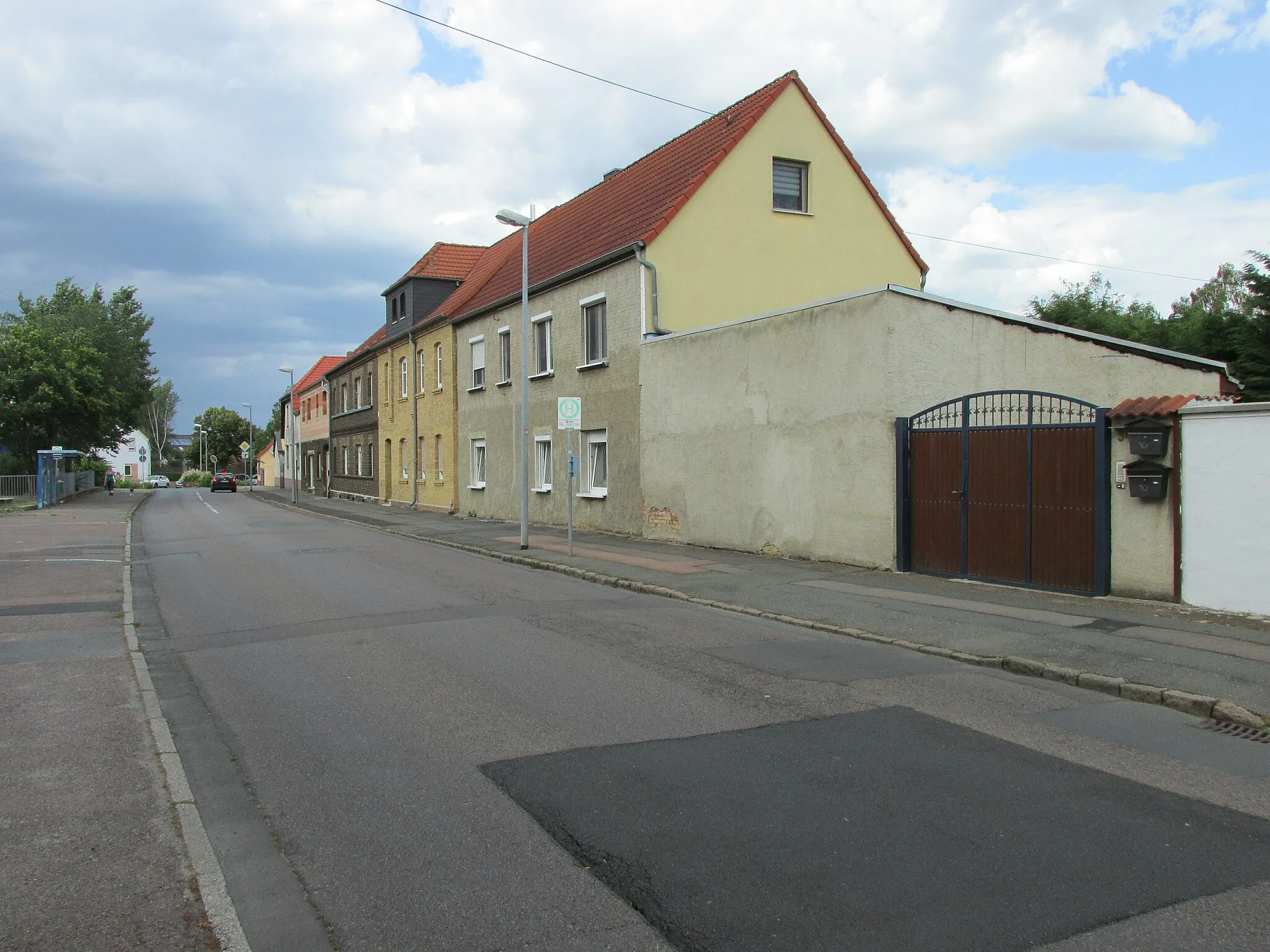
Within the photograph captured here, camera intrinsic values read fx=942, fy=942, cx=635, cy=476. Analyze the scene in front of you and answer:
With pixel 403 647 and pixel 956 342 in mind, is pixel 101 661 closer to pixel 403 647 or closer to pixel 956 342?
pixel 403 647

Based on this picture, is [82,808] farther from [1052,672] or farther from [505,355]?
[505,355]

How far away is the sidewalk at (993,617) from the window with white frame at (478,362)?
13646 millimetres

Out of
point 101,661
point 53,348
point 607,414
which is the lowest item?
point 101,661

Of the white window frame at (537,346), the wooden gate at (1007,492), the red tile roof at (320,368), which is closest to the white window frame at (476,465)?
the white window frame at (537,346)

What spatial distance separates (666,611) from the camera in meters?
11.3

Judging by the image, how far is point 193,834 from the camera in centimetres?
443

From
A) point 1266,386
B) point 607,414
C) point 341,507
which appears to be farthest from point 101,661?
point 341,507

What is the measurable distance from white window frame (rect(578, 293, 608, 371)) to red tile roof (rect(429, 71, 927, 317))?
36.4 inches

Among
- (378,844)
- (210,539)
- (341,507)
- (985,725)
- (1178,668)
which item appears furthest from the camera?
(341,507)

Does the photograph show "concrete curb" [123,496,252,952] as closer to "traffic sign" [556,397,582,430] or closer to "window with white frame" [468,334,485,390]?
"traffic sign" [556,397,582,430]

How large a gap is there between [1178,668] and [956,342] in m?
7.53

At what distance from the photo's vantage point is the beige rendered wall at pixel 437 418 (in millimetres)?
32094

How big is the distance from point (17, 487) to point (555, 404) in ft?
90.3

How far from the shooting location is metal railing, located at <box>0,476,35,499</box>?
37.8 metres
